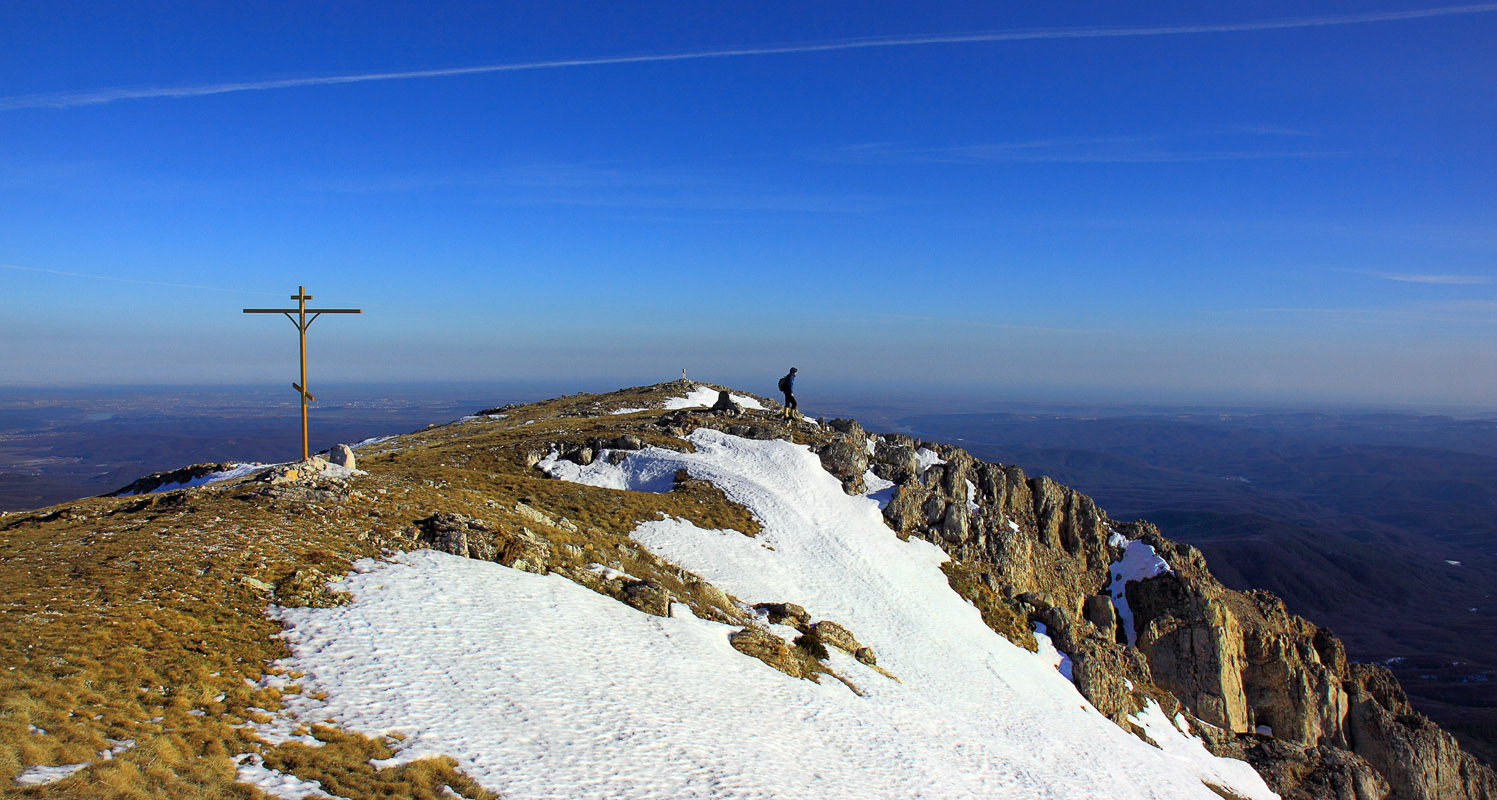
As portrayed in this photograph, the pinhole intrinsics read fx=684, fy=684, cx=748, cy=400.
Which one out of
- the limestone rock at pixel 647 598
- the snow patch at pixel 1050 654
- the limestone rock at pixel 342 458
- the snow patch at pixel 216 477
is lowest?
the snow patch at pixel 1050 654

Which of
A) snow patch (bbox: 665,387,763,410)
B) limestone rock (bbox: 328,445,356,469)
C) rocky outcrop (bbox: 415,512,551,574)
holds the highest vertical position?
snow patch (bbox: 665,387,763,410)

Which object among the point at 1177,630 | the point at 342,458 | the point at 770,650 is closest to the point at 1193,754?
the point at 1177,630

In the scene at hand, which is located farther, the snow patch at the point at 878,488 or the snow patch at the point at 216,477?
the snow patch at the point at 878,488

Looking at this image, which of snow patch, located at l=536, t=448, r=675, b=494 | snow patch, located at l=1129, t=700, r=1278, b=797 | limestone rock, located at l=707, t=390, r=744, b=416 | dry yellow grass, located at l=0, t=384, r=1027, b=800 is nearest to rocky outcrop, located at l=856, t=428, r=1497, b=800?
snow patch, located at l=1129, t=700, r=1278, b=797

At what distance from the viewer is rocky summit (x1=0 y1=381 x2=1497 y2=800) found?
1353 cm

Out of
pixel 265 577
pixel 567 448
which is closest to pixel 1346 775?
pixel 567 448

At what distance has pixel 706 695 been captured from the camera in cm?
1970

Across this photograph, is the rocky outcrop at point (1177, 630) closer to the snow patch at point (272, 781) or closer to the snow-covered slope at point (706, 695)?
the snow-covered slope at point (706, 695)

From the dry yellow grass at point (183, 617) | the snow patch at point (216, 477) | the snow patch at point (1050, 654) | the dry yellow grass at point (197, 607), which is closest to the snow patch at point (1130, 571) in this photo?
the snow patch at point (1050, 654)

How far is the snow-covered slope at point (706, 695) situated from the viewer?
15078mm

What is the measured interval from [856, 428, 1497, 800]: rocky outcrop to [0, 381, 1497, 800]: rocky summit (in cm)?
23

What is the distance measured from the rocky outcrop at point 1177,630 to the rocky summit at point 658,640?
0.23m

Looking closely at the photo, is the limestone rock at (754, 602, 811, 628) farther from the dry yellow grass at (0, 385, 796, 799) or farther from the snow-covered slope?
the dry yellow grass at (0, 385, 796, 799)

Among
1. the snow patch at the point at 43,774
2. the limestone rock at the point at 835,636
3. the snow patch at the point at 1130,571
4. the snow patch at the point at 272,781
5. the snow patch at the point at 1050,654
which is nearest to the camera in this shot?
the snow patch at the point at 43,774
